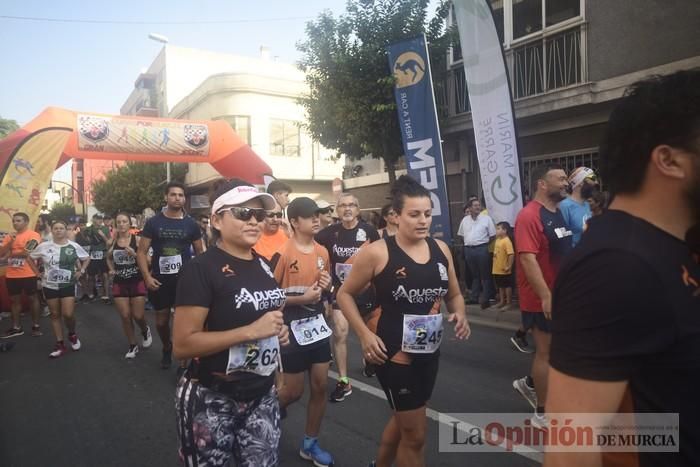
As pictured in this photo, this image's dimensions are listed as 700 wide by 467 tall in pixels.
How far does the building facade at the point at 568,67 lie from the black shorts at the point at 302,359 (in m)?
5.89

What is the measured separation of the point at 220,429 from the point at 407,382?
106cm

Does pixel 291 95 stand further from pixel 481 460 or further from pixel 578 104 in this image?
pixel 481 460

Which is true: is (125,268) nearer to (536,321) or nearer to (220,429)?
(220,429)

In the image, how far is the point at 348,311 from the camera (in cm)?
298

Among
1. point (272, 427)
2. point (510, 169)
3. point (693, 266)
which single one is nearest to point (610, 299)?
point (693, 266)

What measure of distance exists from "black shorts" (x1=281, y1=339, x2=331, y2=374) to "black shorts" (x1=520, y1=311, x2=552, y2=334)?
181 centimetres

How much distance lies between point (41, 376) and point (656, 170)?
698 cm

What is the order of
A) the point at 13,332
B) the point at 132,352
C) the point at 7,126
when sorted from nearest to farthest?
the point at 132,352, the point at 13,332, the point at 7,126

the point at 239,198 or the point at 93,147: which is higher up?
the point at 93,147

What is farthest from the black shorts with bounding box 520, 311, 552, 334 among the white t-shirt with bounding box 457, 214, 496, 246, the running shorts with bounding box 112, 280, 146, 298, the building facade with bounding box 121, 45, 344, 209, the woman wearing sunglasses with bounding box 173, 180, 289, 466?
the building facade with bounding box 121, 45, 344, 209

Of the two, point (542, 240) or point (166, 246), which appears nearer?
point (542, 240)

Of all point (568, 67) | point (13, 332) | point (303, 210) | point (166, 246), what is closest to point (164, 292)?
point (166, 246)

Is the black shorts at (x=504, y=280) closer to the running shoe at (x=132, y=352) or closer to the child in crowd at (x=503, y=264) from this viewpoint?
the child in crowd at (x=503, y=264)

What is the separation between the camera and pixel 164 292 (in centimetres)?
598
